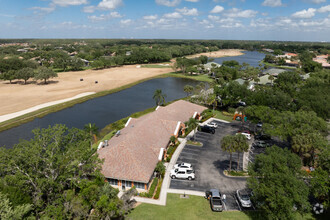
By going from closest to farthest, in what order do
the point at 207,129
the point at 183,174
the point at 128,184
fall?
the point at 128,184, the point at 183,174, the point at 207,129

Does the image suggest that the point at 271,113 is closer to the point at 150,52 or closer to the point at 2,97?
the point at 2,97

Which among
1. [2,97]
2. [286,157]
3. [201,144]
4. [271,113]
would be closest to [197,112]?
[201,144]

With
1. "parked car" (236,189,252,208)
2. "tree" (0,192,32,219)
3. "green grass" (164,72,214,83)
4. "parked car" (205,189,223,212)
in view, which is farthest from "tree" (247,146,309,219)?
"green grass" (164,72,214,83)

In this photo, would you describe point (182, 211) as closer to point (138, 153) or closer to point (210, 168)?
point (138, 153)

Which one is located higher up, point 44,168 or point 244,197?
point 44,168

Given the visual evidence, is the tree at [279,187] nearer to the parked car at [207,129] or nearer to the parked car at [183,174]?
the parked car at [183,174]

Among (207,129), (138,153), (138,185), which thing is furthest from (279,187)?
(207,129)

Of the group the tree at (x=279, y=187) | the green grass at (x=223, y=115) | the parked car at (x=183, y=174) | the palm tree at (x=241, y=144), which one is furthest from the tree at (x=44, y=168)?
the green grass at (x=223, y=115)
